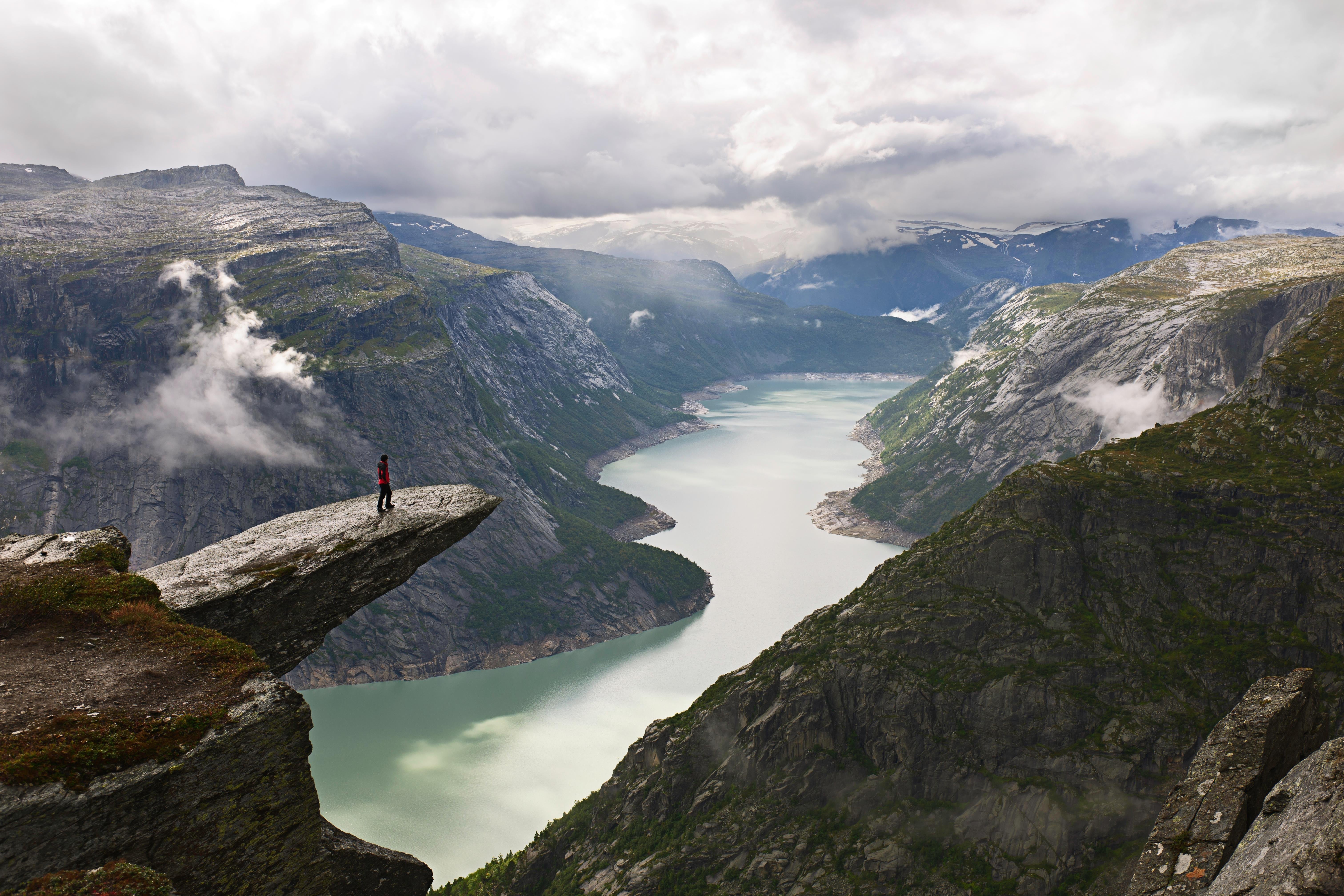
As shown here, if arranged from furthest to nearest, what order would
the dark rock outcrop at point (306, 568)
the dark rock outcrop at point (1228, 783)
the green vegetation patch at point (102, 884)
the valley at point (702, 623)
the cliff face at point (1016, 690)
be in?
1. the cliff face at point (1016, 690)
2. the valley at point (702, 623)
3. the dark rock outcrop at point (306, 568)
4. the dark rock outcrop at point (1228, 783)
5. the green vegetation patch at point (102, 884)

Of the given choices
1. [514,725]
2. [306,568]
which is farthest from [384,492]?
[514,725]

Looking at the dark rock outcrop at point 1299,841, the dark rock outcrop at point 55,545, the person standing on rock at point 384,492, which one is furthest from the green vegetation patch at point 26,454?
the dark rock outcrop at point 1299,841

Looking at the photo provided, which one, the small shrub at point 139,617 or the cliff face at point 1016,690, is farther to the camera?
the cliff face at point 1016,690

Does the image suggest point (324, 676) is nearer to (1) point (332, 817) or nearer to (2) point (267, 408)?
(1) point (332, 817)

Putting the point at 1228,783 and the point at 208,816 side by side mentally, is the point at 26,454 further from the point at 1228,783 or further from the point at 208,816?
the point at 1228,783

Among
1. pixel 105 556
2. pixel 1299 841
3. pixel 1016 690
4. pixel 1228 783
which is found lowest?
pixel 1016 690

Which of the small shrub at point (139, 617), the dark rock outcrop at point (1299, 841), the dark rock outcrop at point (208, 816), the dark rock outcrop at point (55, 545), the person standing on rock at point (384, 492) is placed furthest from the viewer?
the person standing on rock at point (384, 492)

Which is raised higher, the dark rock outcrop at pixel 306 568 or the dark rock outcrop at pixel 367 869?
the dark rock outcrop at pixel 306 568

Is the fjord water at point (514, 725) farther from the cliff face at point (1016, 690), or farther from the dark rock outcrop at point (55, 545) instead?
the dark rock outcrop at point (55, 545)
